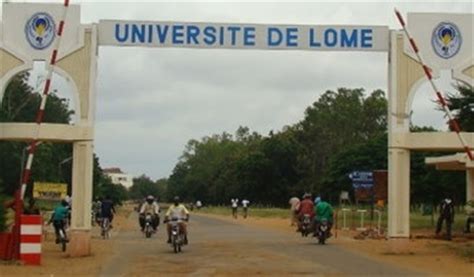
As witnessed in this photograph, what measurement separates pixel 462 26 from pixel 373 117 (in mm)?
79317

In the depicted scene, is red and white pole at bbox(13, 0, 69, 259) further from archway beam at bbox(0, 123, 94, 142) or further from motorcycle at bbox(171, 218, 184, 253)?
motorcycle at bbox(171, 218, 184, 253)

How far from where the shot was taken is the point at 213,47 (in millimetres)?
23750

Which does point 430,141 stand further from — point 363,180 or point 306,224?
point 363,180

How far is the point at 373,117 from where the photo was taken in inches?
4048

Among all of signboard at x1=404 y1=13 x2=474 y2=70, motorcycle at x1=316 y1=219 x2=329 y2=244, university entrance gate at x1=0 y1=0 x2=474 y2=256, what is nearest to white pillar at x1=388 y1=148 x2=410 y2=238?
university entrance gate at x1=0 y1=0 x2=474 y2=256

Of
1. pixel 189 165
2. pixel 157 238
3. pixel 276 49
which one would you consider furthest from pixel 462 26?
pixel 189 165

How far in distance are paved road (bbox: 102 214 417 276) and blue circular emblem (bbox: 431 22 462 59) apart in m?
6.16

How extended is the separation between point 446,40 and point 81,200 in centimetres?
1091

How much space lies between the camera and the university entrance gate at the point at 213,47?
76.2 feet

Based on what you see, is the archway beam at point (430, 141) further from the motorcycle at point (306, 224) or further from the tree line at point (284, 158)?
the tree line at point (284, 158)

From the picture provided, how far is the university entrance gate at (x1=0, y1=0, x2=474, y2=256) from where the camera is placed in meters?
23.2

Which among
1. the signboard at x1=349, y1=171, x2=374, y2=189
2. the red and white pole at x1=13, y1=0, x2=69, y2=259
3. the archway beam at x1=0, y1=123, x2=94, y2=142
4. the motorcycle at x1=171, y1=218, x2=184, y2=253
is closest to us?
the red and white pole at x1=13, y1=0, x2=69, y2=259

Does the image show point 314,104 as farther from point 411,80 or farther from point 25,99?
point 411,80

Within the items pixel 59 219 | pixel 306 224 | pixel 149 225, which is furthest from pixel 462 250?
pixel 149 225
